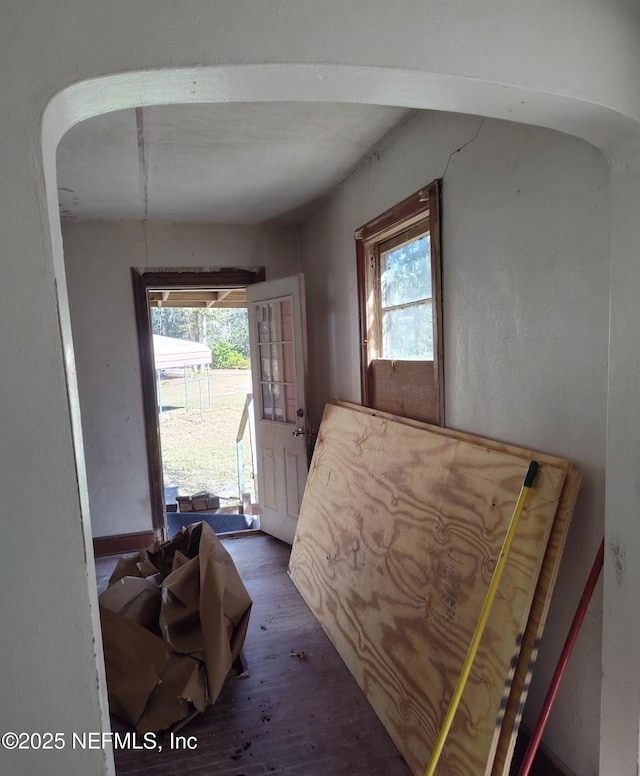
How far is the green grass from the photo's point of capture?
7.85 meters

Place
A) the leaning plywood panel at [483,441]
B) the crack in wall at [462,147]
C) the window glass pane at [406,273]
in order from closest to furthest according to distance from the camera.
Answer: the leaning plywood panel at [483,441], the crack in wall at [462,147], the window glass pane at [406,273]

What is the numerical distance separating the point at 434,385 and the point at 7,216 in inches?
74.3

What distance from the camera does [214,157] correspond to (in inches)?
108

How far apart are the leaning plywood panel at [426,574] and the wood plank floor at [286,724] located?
0.28 ft

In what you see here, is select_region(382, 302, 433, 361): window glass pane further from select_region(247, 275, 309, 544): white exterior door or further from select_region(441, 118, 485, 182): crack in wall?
select_region(247, 275, 309, 544): white exterior door

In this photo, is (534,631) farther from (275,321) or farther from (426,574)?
(275,321)

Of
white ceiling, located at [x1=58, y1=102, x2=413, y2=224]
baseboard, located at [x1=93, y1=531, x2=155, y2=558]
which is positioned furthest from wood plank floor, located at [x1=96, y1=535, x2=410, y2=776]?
white ceiling, located at [x1=58, y1=102, x2=413, y2=224]

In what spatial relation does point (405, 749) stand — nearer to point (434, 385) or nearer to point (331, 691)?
point (331, 691)

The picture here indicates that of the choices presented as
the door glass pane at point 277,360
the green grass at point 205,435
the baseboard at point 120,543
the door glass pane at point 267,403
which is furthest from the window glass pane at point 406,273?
the green grass at point 205,435

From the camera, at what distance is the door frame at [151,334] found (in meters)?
4.03

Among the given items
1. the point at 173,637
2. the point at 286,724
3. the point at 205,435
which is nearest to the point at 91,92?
the point at 173,637

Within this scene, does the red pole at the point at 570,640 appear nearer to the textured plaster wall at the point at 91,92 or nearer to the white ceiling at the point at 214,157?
the textured plaster wall at the point at 91,92

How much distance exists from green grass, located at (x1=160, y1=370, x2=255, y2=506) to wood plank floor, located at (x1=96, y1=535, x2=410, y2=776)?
3900 mm

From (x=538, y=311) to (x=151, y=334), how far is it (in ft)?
10.7
